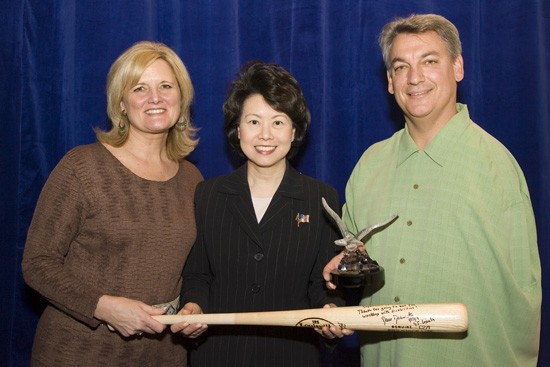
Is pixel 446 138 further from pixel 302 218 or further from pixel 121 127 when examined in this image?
pixel 121 127

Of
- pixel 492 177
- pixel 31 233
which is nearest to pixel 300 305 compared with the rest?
pixel 492 177

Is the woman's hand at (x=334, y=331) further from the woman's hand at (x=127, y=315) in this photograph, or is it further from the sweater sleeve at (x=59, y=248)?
the sweater sleeve at (x=59, y=248)

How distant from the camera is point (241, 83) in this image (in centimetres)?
188

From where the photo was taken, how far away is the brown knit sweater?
1.70m

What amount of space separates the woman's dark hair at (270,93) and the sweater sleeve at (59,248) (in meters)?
0.55

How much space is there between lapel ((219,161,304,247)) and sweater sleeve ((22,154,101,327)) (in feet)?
1.54

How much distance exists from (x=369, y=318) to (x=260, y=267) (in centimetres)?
39

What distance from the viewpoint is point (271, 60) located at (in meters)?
2.43

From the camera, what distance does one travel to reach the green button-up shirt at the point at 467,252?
159 cm

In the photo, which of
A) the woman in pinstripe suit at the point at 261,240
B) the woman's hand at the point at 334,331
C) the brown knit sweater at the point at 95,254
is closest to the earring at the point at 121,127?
the brown knit sweater at the point at 95,254

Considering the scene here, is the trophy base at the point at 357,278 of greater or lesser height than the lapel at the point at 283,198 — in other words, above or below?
below

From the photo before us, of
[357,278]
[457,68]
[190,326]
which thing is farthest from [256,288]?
[457,68]

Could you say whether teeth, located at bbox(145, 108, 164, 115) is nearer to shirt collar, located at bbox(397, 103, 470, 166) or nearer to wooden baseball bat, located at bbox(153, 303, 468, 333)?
wooden baseball bat, located at bbox(153, 303, 468, 333)

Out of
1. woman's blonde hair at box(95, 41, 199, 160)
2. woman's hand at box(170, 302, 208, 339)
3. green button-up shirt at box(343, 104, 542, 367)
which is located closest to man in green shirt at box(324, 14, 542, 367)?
green button-up shirt at box(343, 104, 542, 367)
